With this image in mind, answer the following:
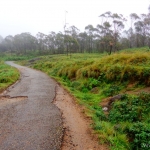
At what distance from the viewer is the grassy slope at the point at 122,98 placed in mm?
5652

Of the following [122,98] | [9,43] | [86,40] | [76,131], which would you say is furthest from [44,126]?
[9,43]

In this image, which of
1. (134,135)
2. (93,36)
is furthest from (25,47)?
(134,135)

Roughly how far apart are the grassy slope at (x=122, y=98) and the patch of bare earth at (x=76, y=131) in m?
0.30

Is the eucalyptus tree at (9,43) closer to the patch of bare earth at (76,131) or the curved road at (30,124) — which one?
the curved road at (30,124)

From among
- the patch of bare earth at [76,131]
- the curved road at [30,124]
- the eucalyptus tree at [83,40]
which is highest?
the eucalyptus tree at [83,40]

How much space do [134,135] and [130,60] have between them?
22.0 feet

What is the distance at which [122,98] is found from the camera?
8.67 metres

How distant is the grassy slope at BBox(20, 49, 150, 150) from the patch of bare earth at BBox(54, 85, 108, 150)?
296 mm

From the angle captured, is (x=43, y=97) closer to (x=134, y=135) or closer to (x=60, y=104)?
(x=60, y=104)

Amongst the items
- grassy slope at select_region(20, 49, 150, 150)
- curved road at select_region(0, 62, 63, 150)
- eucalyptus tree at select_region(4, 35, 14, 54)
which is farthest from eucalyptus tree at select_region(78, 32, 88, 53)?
curved road at select_region(0, 62, 63, 150)

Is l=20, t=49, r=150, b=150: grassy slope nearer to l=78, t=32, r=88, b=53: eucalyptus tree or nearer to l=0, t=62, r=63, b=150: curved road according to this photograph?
l=0, t=62, r=63, b=150: curved road

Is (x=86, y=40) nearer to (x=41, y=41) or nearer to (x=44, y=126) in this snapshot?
(x=41, y=41)

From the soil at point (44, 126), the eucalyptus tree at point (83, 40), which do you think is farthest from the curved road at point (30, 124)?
the eucalyptus tree at point (83, 40)

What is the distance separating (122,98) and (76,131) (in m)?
3.58
